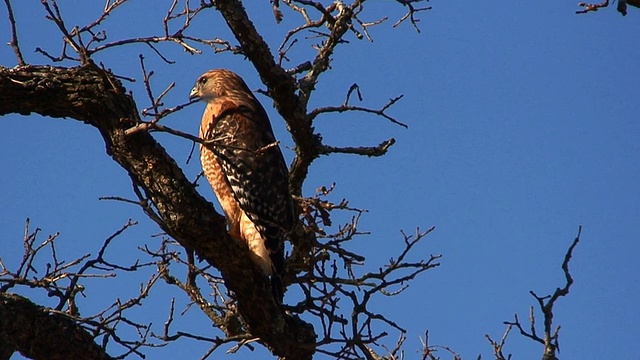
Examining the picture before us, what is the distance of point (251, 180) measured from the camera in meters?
5.83

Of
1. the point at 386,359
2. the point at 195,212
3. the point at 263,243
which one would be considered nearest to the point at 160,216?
the point at 195,212

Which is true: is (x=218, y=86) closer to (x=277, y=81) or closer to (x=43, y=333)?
(x=277, y=81)

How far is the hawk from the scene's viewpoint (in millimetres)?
5438

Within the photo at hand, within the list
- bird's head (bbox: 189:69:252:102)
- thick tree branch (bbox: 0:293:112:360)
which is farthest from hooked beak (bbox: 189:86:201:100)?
thick tree branch (bbox: 0:293:112:360)

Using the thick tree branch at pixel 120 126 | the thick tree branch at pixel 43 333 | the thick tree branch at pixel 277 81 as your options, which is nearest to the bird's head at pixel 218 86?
the thick tree branch at pixel 277 81

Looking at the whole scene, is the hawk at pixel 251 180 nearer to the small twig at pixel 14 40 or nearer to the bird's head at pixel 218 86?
the bird's head at pixel 218 86

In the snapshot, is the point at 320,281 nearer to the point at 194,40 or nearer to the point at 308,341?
the point at 308,341

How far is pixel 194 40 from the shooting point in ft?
16.4

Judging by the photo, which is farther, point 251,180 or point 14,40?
point 251,180

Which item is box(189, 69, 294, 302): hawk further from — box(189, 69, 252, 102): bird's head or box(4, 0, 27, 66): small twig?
box(4, 0, 27, 66): small twig

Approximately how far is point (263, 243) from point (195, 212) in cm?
103

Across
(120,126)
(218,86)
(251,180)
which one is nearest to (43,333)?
(120,126)

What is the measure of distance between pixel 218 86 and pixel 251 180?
3.58 feet

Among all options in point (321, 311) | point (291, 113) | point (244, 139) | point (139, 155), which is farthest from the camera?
point (244, 139)
